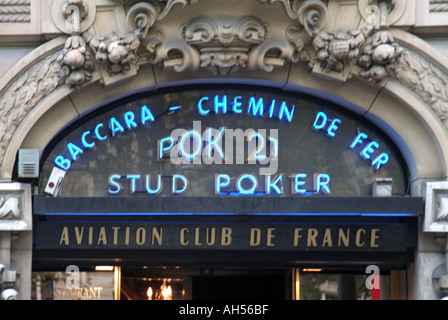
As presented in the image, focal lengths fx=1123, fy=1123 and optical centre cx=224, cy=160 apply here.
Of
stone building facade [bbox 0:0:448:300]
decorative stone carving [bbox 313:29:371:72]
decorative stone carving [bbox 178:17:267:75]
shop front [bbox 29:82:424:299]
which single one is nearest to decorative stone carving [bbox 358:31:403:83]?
stone building facade [bbox 0:0:448:300]

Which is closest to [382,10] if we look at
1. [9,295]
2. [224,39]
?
[224,39]

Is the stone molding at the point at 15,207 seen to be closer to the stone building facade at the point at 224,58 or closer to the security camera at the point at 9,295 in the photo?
the stone building facade at the point at 224,58

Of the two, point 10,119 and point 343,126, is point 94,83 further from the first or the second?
point 343,126

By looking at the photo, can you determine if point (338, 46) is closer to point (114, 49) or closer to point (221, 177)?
point (221, 177)

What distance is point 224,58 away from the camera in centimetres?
1521

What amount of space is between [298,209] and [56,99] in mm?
3618

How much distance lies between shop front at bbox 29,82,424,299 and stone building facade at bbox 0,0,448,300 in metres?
0.43

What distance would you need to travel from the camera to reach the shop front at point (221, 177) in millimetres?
15547

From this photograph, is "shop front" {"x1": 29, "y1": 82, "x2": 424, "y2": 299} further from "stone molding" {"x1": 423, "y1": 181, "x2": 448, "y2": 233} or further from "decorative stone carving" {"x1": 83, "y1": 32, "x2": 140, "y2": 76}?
"decorative stone carving" {"x1": 83, "y1": 32, "x2": 140, "y2": 76}

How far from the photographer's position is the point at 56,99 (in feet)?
50.2

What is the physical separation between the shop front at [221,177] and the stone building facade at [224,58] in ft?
1.40

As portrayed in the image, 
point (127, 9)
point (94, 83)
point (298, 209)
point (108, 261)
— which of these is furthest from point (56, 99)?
point (298, 209)

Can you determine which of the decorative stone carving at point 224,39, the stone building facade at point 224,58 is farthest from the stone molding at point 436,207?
the decorative stone carving at point 224,39

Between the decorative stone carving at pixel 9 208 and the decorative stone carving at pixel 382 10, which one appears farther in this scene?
the decorative stone carving at pixel 382 10
